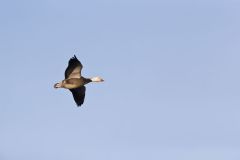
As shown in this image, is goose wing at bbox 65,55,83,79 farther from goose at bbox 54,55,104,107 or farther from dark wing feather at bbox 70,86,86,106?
dark wing feather at bbox 70,86,86,106

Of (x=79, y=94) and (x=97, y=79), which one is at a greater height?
(x=97, y=79)

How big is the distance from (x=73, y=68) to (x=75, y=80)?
0.90 m

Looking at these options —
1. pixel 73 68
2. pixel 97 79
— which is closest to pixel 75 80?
pixel 73 68

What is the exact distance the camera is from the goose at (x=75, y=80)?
55500mm

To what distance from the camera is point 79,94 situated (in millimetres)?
57625

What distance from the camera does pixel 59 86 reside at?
5616 centimetres

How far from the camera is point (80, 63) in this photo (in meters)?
55.5

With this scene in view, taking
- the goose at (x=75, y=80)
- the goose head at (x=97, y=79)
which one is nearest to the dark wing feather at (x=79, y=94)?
the goose at (x=75, y=80)

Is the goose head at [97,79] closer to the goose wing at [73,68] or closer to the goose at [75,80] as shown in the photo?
the goose at [75,80]

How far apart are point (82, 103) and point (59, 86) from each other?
230cm

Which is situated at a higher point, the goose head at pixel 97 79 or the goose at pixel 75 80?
the goose head at pixel 97 79

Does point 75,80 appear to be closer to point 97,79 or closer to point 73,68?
point 73,68

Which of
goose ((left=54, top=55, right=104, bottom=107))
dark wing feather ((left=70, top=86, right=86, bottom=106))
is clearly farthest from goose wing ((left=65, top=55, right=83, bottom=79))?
dark wing feather ((left=70, top=86, right=86, bottom=106))

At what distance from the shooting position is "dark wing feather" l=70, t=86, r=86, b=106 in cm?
5753
